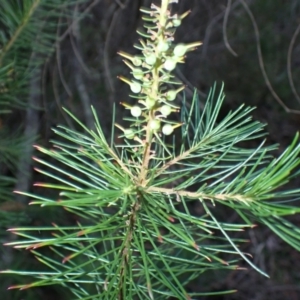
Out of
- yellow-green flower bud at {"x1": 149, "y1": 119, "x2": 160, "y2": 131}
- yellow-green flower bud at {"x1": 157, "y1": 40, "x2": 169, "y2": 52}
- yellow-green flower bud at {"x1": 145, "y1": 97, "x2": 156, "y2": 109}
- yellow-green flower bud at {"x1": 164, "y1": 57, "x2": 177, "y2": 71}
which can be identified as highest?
yellow-green flower bud at {"x1": 157, "y1": 40, "x2": 169, "y2": 52}

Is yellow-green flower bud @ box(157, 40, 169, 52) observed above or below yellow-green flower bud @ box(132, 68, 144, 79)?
above

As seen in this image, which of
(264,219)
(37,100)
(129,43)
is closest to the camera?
(264,219)

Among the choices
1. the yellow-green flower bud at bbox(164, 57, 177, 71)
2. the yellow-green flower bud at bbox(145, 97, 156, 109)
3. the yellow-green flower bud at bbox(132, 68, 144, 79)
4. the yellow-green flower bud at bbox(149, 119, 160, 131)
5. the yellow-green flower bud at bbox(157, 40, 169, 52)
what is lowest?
the yellow-green flower bud at bbox(149, 119, 160, 131)

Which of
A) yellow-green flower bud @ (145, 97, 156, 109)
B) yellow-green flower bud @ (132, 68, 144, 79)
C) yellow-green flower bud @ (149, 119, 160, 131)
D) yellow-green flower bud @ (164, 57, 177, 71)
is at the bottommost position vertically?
yellow-green flower bud @ (149, 119, 160, 131)

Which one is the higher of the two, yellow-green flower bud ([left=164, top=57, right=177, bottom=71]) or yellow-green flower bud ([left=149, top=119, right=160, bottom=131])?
yellow-green flower bud ([left=164, top=57, right=177, bottom=71])

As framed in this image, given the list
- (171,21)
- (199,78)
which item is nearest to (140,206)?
(171,21)

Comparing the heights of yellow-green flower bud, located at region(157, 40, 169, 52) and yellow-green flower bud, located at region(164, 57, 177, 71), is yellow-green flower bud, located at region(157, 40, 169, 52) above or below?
above

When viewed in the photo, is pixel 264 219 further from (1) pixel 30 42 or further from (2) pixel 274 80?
(2) pixel 274 80

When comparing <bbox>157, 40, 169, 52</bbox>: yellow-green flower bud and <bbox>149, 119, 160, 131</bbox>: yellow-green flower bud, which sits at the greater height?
<bbox>157, 40, 169, 52</bbox>: yellow-green flower bud

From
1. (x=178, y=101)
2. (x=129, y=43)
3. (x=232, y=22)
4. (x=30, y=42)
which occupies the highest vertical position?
(x=232, y=22)

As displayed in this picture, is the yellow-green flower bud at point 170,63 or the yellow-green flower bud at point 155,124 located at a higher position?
the yellow-green flower bud at point 170,63

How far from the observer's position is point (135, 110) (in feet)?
1.63

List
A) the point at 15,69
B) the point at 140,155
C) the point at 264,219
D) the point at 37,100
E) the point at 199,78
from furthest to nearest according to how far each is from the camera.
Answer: the point at 199,78 → the point at 37,100 → the point at 15,69 → the point at 140,155 → the point at 264,219

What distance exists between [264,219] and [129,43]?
4.77ft
